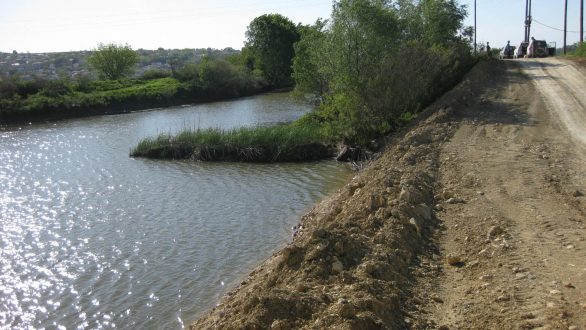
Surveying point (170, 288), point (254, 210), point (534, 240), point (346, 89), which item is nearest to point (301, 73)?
point (346, 89)

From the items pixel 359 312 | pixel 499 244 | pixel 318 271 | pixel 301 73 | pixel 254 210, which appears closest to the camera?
pixel 359 312

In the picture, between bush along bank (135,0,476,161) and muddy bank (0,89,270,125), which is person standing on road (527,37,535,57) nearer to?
bush along bank (135,0,476,161)

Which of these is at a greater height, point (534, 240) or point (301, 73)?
point (301, 73)

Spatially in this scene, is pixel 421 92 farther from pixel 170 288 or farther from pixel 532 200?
pixel 170 288

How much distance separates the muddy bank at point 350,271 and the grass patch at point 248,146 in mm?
12365

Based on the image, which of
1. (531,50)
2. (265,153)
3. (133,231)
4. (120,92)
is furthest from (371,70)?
(120,92)

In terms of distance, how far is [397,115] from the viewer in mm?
24156

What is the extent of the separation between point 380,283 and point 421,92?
19550mm

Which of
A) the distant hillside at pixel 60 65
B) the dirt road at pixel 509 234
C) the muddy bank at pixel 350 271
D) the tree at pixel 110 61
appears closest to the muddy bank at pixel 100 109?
the distant hillside at pixel 60 65

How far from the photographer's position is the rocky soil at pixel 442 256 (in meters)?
6.24

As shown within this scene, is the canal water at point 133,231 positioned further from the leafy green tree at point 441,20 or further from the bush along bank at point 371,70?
the leafy green tree at point 441,20

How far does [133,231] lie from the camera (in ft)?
49.0

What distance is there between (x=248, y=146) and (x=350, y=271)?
60.3ft

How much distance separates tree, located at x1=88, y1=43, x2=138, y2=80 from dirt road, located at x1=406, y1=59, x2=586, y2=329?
67.2 meters
